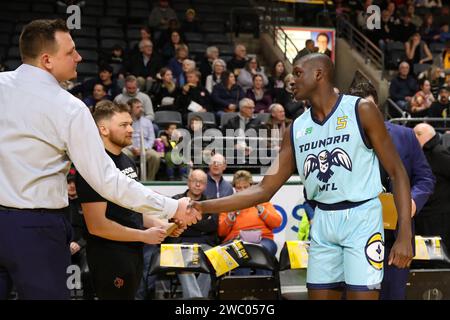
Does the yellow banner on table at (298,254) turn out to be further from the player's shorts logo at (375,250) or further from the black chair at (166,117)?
the black chair at (166,117)

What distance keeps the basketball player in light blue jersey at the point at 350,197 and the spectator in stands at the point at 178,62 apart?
26.4ft

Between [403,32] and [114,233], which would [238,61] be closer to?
[403,32]

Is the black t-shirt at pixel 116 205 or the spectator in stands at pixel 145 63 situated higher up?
the spectator in stands at pixel 145 63

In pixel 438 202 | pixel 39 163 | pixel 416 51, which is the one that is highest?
pixel 416 51

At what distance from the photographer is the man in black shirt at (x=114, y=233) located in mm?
4605

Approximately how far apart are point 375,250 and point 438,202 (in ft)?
12.6

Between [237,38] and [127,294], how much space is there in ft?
37.9

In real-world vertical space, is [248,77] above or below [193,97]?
above

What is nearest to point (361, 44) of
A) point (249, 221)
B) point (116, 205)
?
point (249, 221)

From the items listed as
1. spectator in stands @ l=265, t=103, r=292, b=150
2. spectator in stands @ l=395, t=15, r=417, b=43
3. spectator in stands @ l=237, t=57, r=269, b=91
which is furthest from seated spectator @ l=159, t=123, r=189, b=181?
spectator in stands @ l=395, t=15, r=417, b=43

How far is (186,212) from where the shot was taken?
13.9 feet

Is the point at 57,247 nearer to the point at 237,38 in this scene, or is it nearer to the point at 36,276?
the point at 36,276

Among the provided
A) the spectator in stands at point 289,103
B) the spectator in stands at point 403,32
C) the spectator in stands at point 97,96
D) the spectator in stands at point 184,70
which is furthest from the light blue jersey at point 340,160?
the spectator in stands at point 403,32

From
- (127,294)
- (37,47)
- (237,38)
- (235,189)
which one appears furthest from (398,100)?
(37,47)
